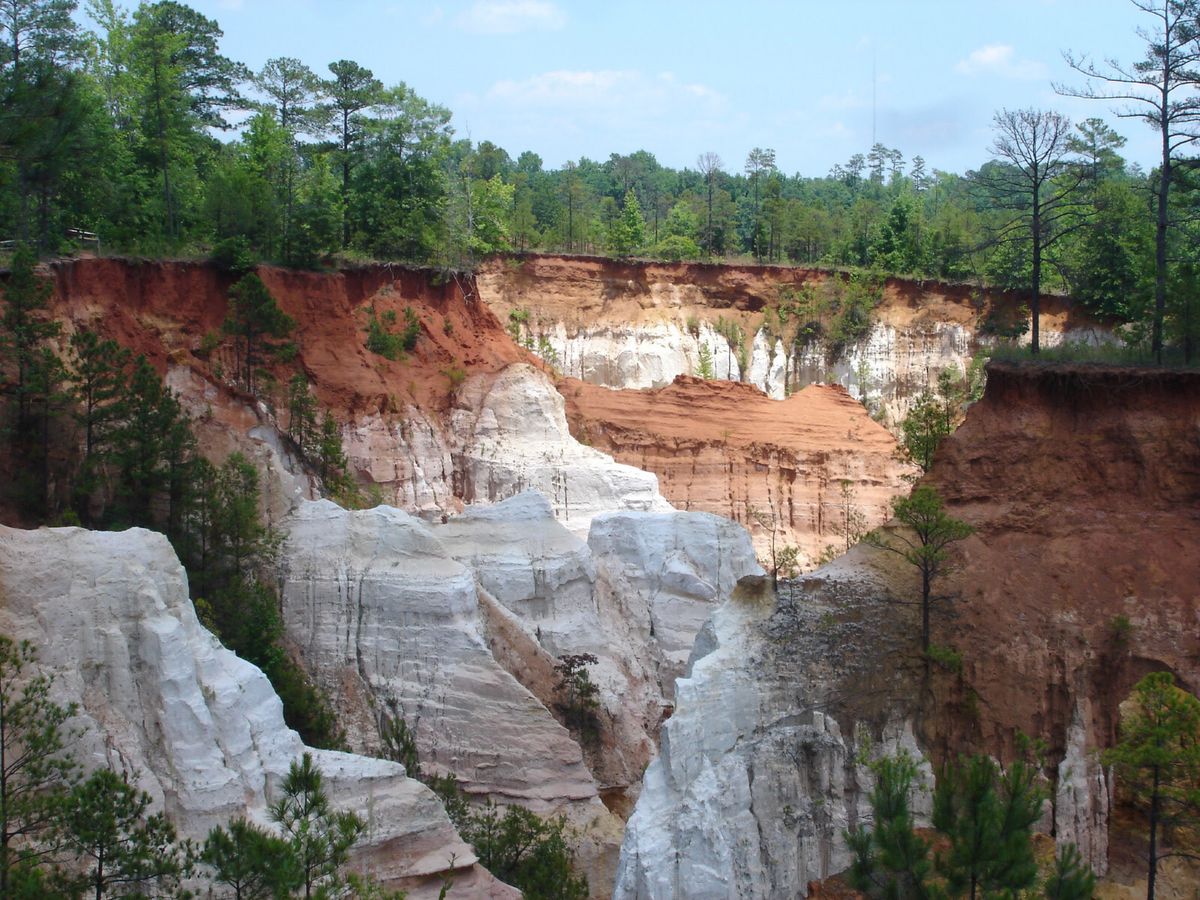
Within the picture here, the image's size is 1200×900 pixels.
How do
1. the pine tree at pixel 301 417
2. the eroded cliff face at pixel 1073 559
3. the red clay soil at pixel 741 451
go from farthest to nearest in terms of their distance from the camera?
the red clay soil at pixel 741 451, the pine tree at pixel 301 417, the eroded cliff face at pixel 1073 559

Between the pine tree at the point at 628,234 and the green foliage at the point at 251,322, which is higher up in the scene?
the pine tree at the point at 628,234

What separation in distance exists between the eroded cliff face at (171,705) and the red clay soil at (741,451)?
75.7 feet

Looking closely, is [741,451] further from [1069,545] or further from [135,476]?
[1069,545]

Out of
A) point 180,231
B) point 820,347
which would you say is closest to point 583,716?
point 180,231

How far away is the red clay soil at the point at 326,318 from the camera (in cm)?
3466

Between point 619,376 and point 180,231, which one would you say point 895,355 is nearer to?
point 619,376

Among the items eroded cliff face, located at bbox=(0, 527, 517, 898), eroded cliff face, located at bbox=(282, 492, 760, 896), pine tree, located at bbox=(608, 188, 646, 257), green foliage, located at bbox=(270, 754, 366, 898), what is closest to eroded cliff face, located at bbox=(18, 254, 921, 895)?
eroded cliff face, located at bbox=(282, 492, 760, 896)

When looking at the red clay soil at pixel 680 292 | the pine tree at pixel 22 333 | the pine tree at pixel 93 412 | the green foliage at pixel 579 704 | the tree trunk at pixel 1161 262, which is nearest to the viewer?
the tree trunk at pixel 1161 262

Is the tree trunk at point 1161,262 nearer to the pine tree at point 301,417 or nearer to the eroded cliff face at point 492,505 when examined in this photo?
the eroded cliff face at point 492,505

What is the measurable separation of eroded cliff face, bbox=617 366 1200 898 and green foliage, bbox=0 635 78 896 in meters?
7.58

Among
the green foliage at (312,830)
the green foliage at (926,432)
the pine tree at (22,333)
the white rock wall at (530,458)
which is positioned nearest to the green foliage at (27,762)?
the green foliage at (312,830)

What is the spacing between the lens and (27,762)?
17.3 m

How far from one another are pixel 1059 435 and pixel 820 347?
118ft

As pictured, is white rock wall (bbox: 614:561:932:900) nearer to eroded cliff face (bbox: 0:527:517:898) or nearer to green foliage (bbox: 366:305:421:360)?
eroded cliff face (bbox: 0:527:517:898)
